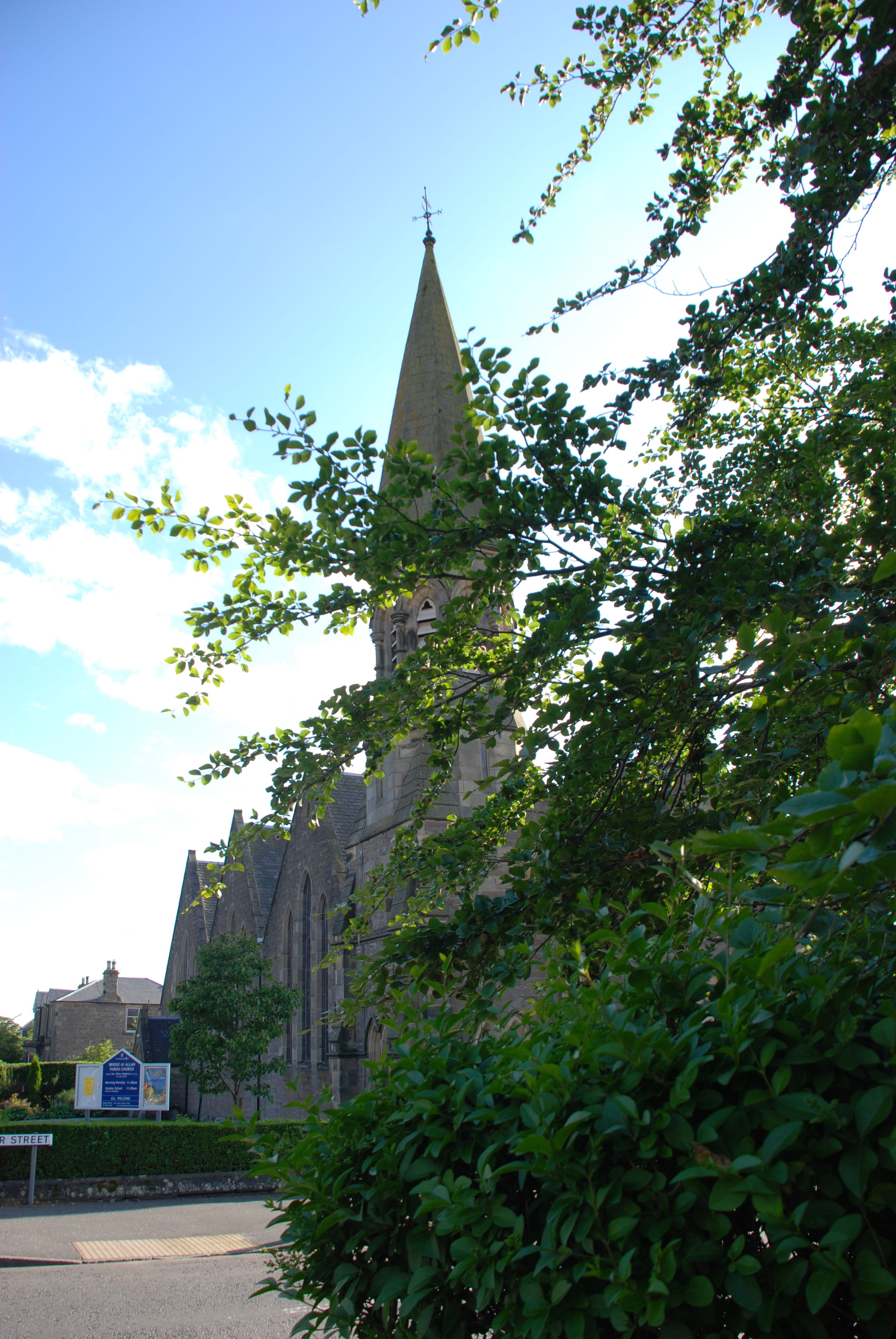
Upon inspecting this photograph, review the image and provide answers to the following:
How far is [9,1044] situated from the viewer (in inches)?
2562

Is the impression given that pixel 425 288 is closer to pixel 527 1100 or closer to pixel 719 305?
pixel 719 305

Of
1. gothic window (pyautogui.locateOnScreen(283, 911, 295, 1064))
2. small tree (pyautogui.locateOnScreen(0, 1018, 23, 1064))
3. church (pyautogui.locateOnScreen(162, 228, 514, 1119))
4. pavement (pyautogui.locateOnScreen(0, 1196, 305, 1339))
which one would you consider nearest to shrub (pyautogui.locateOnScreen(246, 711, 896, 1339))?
pavement (pyautogui.locateOnScreen(0, 1196, 305, 1339))

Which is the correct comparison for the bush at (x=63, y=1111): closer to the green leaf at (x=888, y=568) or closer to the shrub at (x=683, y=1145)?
the shrub at (x=683, y=1145)

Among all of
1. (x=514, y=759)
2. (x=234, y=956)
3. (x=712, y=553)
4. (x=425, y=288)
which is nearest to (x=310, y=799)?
(x=514, y=759)

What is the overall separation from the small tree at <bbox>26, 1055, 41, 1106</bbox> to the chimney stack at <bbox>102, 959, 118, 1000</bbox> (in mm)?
32042

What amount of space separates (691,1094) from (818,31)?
242 inches

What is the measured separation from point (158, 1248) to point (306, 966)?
48.2 ft

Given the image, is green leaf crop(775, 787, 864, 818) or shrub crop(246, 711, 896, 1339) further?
shrub crop(246, 711, 896, 1339)

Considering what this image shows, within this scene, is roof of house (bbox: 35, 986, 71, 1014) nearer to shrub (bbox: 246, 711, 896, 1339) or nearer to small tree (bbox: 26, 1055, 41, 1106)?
small tree (bbox: 26, 1055, 41, 1106)

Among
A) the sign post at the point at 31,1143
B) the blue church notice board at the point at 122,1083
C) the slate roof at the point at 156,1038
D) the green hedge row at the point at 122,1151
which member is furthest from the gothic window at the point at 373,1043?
the slate roof at the point at 156,1038

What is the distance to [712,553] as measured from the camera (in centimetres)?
567

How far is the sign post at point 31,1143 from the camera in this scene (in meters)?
16.6

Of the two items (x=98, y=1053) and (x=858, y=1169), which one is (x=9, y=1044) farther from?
(x=858, y=1169)

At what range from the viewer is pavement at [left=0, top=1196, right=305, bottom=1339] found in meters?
8.34
